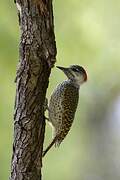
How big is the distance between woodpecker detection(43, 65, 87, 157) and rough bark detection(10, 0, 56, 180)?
1.70ft

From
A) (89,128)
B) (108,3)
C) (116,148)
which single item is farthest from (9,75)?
(116,148)

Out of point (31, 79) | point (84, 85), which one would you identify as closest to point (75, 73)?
point (31, 79)

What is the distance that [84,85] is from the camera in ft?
22.2

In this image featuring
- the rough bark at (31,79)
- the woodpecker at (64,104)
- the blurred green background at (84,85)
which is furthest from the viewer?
the blurred green background at (84,85)

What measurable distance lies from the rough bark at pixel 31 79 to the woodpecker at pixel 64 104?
0.52 metres

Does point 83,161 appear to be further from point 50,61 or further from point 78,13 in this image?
point 50,61

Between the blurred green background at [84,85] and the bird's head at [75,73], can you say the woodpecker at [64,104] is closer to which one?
the bird's head at [75,73]

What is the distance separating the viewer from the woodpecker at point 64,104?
13.4 ft

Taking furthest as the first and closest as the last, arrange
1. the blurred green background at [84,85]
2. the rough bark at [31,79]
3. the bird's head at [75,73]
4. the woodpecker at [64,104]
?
1. the blurred green background at [84,85]
2. the bird's head at [75,73]
3. the woodpecker at [64,104]
4. the rough bark at [31,79]

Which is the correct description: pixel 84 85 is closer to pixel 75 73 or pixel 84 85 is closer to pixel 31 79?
pixel 75 73

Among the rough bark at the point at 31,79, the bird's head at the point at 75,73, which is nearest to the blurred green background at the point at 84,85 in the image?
the bird's head at the point at 75,73

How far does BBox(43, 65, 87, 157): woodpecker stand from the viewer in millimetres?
4086

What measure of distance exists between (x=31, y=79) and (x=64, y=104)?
30.3 inches

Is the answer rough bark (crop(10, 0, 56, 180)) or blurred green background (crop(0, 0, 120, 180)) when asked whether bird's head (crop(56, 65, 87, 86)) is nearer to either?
rough bark (crop(10, 0, 56, 180))
